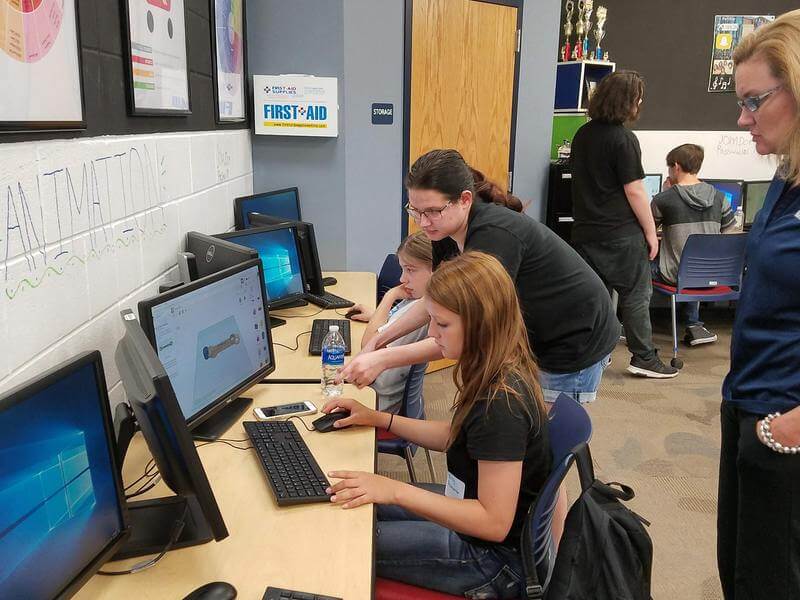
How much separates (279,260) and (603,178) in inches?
79.7

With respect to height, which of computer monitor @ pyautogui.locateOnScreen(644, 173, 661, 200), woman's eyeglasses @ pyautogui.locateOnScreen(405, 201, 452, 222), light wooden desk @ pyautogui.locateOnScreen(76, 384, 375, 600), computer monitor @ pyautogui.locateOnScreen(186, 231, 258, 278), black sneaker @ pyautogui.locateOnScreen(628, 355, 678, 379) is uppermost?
woman's eyeglasses @ pyautogui.locateOnScreen(405, 201, 452, 222)

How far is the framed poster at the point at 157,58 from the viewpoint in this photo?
1.82 metres

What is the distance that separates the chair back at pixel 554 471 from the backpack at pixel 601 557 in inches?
3.1

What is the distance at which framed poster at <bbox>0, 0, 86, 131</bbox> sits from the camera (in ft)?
4.01

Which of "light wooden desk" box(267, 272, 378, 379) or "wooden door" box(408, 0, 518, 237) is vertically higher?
"wooden door" box(408, 0, 518, 237)

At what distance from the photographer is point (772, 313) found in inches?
54.2

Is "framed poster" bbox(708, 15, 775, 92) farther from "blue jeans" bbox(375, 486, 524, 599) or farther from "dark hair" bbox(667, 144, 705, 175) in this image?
"blue jeans" bbox(375, 486, 524, 599)

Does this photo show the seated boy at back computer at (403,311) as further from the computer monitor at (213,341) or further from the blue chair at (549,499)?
the blue chair at (549,499)

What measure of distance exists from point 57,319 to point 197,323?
311 millimetres

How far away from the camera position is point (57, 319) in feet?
4.63

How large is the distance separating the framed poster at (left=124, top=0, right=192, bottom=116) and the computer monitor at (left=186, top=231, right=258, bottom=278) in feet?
1.39

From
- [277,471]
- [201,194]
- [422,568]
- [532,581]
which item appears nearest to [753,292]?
[532,581]

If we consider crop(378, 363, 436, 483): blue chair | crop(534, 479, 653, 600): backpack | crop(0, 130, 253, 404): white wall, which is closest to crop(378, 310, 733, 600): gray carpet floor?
crop(378, 363, 436, 483): blue chair

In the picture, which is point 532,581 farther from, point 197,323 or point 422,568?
point 197,323
